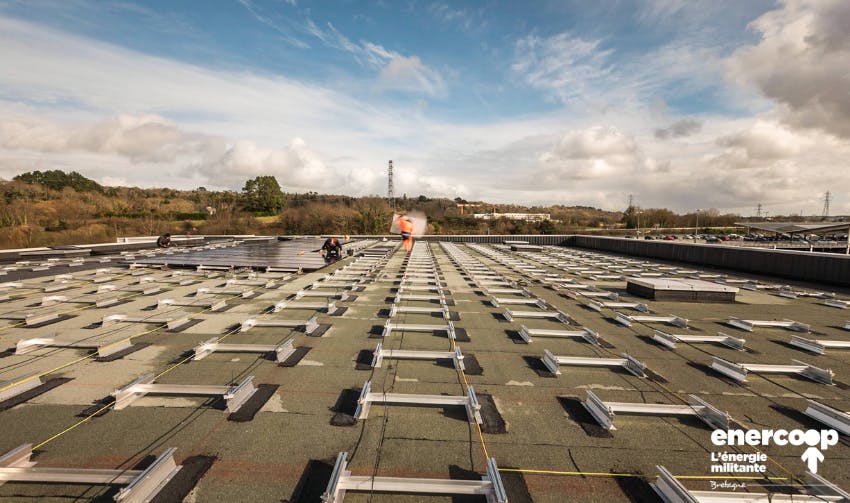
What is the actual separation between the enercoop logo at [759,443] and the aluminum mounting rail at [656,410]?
259 millimetres

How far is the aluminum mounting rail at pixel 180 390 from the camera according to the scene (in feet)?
20.7

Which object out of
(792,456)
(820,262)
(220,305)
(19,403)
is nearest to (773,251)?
(820,262)

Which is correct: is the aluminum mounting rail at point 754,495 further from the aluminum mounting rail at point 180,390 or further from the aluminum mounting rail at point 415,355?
the aluminum mounting rail at point 180,390

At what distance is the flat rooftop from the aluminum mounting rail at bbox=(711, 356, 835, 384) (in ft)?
0.51

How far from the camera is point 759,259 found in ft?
80.5

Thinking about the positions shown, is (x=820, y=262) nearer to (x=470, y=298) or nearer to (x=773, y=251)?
(x=773, y=251)

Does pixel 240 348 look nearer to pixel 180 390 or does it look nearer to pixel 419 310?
pixel 180 390

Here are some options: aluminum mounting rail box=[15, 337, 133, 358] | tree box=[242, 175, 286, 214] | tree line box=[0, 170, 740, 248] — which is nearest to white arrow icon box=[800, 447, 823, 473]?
aluminum mounting rail box=[15, 337, 133, 358]

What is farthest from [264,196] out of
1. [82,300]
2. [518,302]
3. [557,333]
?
[557,333]

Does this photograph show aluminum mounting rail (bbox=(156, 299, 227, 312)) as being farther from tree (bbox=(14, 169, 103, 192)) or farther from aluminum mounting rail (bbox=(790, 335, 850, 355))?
tree (bbox=(14, 169, 103, 192))

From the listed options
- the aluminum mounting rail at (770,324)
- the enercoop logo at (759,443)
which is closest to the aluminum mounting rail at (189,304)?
the enercoop logo at (759,443)

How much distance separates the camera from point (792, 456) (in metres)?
5.34

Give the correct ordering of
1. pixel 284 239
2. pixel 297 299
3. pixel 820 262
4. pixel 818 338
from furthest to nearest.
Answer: pixel 284 239 → pixel 820 262 → pixel 297 299 → pixel 818 338

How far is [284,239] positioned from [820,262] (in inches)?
2424
